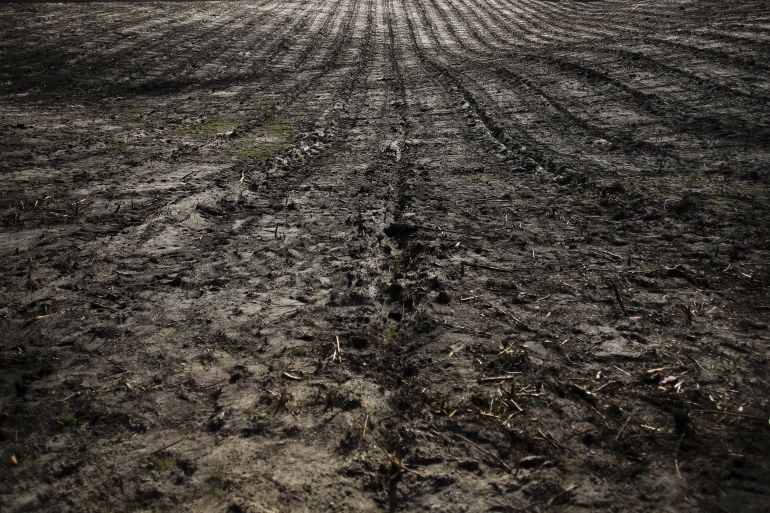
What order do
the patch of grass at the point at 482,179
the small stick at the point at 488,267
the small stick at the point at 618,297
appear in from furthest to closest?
the patch of grass at the point at 482,179, the small stick at the point at 488,267, the small stick at the point at 618,297

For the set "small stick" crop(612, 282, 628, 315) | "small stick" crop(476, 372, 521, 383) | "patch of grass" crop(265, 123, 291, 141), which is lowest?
"small stick" crop(476, 372, 521, 383)

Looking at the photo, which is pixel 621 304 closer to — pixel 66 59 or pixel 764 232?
pixel 764 232

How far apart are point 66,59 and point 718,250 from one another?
11901 mm

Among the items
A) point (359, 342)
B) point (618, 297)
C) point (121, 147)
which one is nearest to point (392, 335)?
point (359, 342)

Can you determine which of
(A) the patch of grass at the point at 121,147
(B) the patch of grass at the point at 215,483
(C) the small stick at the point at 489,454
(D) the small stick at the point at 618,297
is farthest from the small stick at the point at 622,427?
(A) the patch of grass at the point at 121,147

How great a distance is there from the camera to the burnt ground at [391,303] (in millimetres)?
2139

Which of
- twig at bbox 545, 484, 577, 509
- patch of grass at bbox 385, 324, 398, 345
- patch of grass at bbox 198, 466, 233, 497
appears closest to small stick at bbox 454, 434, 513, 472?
twig at bbox 545, 484, 577, 509

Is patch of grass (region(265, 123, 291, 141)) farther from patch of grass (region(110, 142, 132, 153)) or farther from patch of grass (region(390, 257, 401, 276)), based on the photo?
patch of grass (region(390, 257, 401, 276))

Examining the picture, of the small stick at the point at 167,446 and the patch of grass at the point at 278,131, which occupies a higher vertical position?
the patch of grass at the point at 278,131

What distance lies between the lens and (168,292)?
3357 mm

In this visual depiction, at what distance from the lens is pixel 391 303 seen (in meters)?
3.30

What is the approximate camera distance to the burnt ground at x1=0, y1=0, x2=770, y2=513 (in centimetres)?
214

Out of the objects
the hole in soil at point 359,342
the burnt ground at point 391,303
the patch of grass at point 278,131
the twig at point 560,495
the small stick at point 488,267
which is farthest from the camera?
the patch of grass at point 278,131

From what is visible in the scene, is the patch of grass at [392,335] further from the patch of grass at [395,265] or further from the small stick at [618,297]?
the small stick at [618,297]
